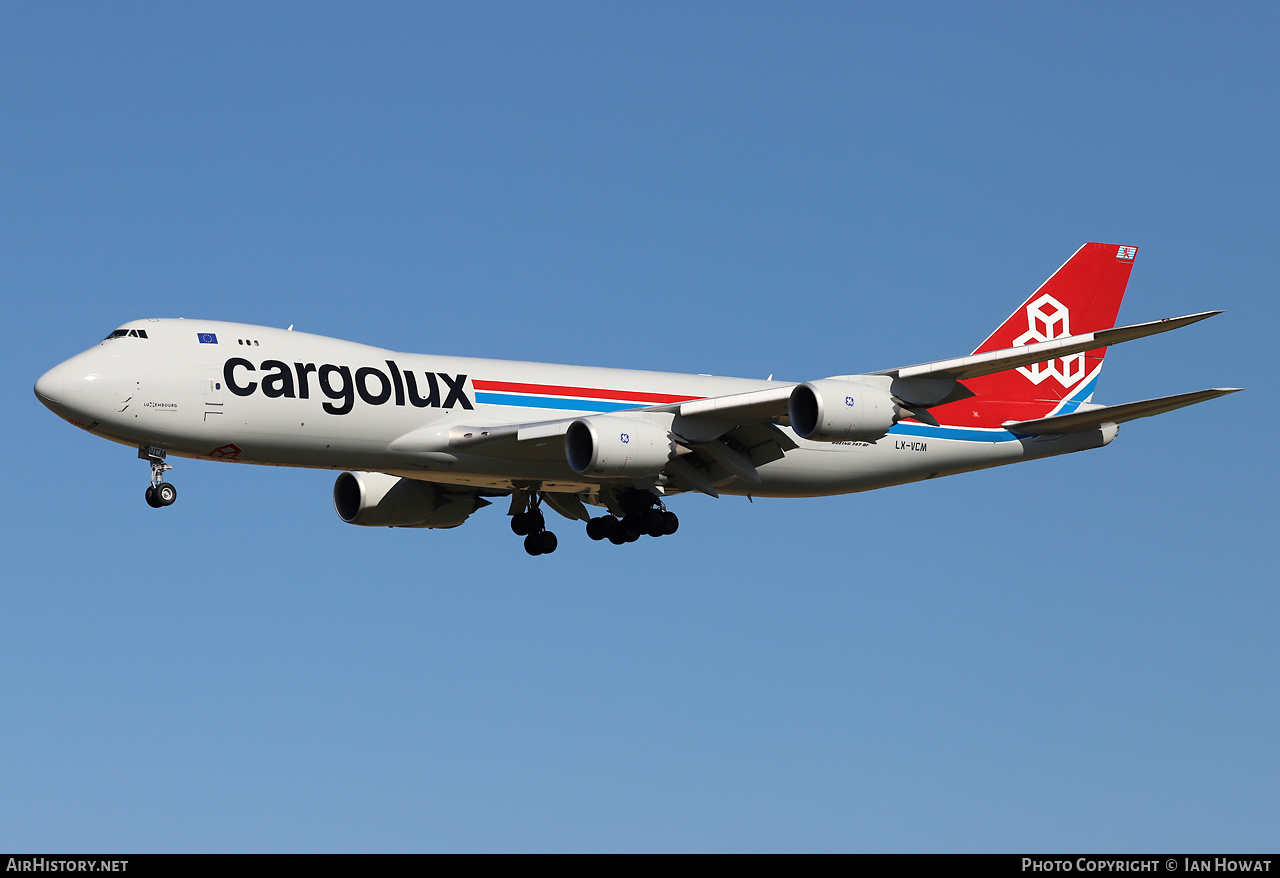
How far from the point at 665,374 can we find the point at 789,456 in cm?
378

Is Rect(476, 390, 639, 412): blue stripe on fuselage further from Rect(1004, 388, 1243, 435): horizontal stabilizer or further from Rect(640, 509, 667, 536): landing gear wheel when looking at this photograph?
Rect(1004, 388, 1243, 435): horizontal stabilizer

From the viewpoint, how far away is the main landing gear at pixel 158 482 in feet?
99.9

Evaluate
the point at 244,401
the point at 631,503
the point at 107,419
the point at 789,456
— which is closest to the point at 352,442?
the point at 244,401

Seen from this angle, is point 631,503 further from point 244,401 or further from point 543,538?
point 244,401

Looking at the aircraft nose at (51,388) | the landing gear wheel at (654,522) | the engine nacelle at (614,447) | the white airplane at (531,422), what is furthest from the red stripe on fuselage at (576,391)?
the aircraft nose at (51,388)

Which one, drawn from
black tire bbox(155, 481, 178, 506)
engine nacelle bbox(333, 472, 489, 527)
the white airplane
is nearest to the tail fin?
the white airplane

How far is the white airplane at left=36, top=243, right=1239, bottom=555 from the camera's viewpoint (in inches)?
1196

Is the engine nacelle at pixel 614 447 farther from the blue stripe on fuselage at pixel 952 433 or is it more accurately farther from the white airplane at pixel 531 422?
the blue stripe on fuselage at pixel 952 433

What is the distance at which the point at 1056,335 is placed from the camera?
40156mm

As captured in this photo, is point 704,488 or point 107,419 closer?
point 107,419

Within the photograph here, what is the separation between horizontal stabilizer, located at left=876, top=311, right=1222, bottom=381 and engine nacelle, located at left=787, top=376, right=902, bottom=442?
0.74m

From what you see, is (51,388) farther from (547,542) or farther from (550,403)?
(547,542)
